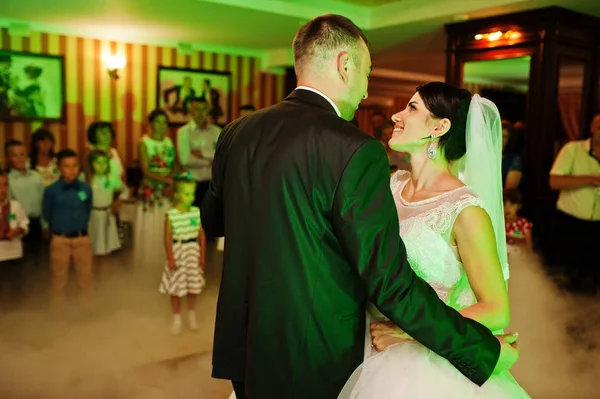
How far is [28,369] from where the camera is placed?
3381mm

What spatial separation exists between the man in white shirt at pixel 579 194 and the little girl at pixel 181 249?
2.78 metres

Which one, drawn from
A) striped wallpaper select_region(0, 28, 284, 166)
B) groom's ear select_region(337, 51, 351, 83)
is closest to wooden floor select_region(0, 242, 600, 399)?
groom's ear select_region(337, 51, 351, 83)

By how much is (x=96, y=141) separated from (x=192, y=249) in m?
2.22

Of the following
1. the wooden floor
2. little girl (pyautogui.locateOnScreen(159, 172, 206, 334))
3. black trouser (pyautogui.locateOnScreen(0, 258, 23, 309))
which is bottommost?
black trouser (pyautogui.locateOnScreen(0, 258, 23, 309))

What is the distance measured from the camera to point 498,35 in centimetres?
548

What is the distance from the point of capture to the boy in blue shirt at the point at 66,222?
457cm

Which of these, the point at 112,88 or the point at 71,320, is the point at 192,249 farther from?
the point at 112,88

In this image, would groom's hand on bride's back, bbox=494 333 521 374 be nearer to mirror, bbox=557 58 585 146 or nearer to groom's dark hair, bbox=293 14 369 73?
groom's dark hair, bbox=293 14 369 73

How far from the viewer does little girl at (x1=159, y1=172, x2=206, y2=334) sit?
158 inches

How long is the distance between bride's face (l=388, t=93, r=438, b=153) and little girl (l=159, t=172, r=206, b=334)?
2.36 metres

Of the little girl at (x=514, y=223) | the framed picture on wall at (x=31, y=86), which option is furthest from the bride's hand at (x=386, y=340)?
the framed picture on wall at (x=31, y=86)

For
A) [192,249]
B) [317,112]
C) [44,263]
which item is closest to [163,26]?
[44,263]

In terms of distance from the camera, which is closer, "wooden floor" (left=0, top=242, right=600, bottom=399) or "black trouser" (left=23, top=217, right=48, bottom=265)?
"wooden floor" (left=0, top=242, right=600, bottom=399)

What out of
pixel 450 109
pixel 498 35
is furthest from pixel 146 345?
pixel 498 35
